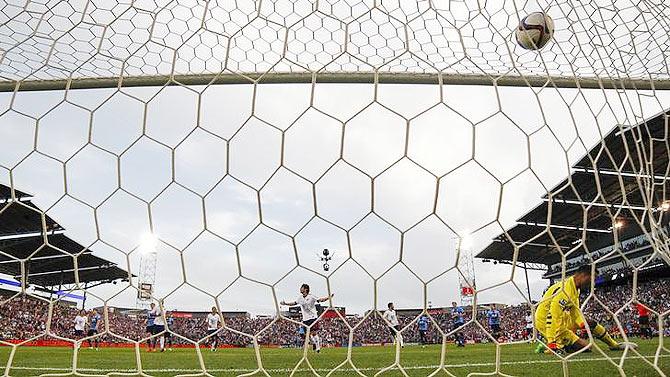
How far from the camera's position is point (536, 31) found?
2539 mm

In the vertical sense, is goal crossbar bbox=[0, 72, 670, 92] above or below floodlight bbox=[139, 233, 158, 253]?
above

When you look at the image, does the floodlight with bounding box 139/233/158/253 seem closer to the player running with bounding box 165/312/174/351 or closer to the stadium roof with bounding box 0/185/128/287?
the stadium roof with bounding box 0/185/128/287

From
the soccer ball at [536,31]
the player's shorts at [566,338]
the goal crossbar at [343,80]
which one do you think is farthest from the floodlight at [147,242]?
the player's shorts at [566,338]

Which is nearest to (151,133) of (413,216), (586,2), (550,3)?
(413,216)

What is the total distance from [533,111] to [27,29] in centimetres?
228

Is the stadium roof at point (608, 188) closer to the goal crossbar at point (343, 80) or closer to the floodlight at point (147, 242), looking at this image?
the goal crossbar at point (343, 80)

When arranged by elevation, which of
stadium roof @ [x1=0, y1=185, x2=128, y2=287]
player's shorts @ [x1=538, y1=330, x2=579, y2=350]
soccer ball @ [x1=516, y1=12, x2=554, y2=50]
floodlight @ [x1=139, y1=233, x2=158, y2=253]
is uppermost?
soccer ball @ [x1=516, y1=12, x2=554, y2=50]

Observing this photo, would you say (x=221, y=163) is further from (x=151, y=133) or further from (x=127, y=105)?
(x=127, y=105)

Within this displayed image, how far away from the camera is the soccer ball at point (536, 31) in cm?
245

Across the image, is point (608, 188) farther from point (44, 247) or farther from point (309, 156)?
point (44, 247)

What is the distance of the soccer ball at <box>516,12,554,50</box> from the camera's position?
2.45m

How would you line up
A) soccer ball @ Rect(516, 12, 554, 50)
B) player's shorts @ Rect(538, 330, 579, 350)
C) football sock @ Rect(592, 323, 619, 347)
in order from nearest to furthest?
soccer ball @ Rect(516, 12, 554, 50)
football sock @ Rect(592, 323, 619, 347)
player's shorts @ Rect(538, 330, 579, 350)

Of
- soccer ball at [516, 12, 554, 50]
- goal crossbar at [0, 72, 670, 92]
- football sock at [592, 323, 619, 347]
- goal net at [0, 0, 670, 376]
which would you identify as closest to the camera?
goal net at [0, 0, 670, 376]

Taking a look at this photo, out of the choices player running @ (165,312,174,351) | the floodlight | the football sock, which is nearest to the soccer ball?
the floodlight
